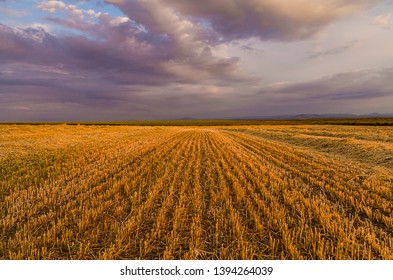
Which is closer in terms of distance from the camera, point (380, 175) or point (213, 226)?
point (213, 226)

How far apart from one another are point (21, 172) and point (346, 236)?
38.1 ft

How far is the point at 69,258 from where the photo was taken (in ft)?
13.0

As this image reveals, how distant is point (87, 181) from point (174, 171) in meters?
3.53

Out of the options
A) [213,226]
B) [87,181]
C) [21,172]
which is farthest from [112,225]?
[21,172]

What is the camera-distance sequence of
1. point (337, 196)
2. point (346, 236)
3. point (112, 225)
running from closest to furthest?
point (346, 236)
point (112, 225)
point (337, 196)

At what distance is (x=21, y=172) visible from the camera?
961 cm

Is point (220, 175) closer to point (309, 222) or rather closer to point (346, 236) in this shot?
point (309, 222)

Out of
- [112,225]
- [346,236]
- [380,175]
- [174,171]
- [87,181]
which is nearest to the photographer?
[346,236]

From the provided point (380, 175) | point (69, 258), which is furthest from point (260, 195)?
point (380, 175)

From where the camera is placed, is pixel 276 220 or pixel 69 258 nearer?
pixel 69 258

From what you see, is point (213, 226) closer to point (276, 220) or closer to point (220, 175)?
point (276, 220)
